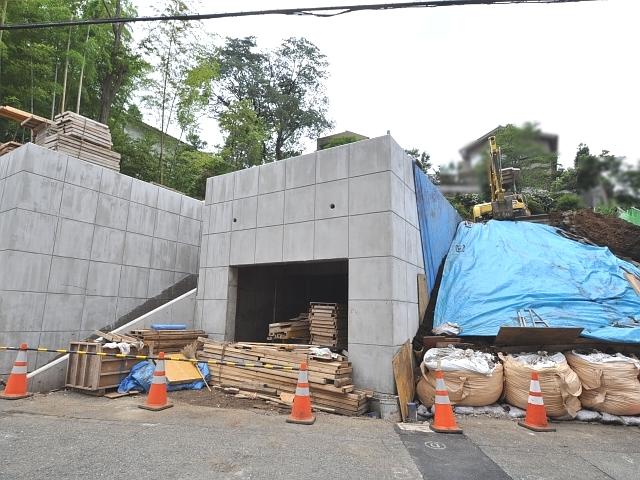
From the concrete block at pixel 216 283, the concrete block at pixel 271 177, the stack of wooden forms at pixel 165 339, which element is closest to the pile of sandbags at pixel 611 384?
the concrete block at pixel 271 177

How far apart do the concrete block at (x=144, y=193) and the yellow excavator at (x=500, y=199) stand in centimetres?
1376

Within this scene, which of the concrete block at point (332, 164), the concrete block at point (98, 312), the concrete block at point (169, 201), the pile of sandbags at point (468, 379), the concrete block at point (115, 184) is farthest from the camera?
the concrete block at point (169, 201)

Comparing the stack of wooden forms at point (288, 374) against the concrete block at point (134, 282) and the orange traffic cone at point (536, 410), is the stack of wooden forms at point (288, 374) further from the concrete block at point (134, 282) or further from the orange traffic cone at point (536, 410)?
the concrete block at point (134, 282)

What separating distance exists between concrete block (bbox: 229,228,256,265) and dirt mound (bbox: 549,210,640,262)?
10.5 meters

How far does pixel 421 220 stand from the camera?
9023 millimetres

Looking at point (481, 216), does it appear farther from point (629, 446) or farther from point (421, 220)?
point (629, 446)

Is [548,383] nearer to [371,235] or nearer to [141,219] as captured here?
[371,235]

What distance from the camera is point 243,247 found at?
9289 millimetres

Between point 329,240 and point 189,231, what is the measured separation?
6561 millimetres

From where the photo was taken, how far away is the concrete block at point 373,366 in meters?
6.53

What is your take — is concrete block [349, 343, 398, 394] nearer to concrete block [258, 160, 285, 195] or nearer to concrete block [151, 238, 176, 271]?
concrete block [258, 160, 285, 195]

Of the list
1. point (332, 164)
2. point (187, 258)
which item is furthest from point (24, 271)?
point (332, 164)

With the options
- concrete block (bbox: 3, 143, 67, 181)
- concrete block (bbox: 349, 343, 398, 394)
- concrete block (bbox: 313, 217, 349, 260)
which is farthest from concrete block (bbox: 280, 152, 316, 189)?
concrete block (bbox: 3, 143, 67, 181)

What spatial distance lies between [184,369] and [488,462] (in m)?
6.25
